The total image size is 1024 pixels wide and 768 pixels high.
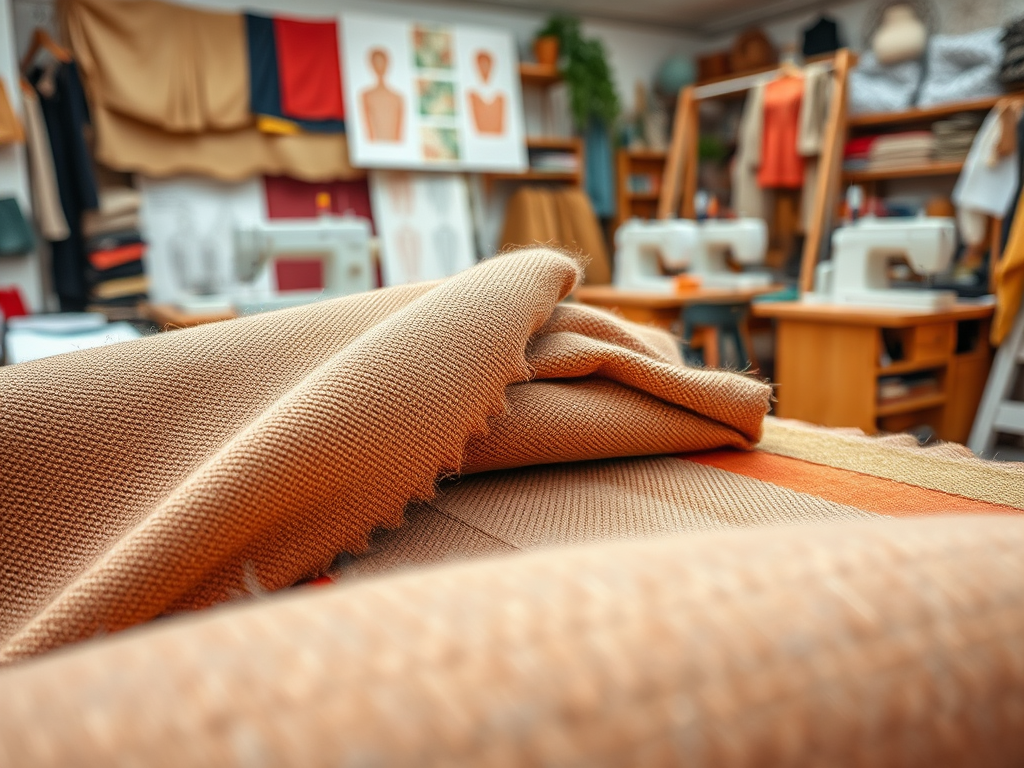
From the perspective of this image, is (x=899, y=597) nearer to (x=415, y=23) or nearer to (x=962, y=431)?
(x=962, y=431)

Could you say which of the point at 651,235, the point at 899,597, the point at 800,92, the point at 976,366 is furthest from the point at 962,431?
the point at 899,597

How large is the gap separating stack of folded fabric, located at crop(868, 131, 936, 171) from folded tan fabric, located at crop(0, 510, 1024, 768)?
4.51 m

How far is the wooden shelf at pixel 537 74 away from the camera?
4.90m

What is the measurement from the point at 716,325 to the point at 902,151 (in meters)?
1.68

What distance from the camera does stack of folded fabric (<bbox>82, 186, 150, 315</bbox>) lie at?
3.69 metres

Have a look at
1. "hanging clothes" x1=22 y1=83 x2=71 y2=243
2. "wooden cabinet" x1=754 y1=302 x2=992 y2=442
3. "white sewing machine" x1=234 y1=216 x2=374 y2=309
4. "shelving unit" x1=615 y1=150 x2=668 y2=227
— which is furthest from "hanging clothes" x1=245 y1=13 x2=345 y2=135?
"wooden cabinet" x1=754 y1=302 x2=992 y2=442

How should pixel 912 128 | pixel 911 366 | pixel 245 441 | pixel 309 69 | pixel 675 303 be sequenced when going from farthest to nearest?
pixel 912 128 < pixel 309 69 < pixel 675 303 < pixel 911 366 < pixel 245 441

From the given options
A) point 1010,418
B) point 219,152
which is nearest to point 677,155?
point 1010,418

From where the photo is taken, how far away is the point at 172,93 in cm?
386

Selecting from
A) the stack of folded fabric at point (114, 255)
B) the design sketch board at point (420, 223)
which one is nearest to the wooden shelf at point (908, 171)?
the design sketch board at point (420, 223)

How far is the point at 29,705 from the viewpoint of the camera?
0.16 meters

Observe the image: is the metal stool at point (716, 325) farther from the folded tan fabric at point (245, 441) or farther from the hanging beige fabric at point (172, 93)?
the folded tan fabric at point (245, 441)

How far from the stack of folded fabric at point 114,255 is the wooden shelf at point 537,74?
2.36 m

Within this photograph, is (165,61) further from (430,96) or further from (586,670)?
(586,670)
